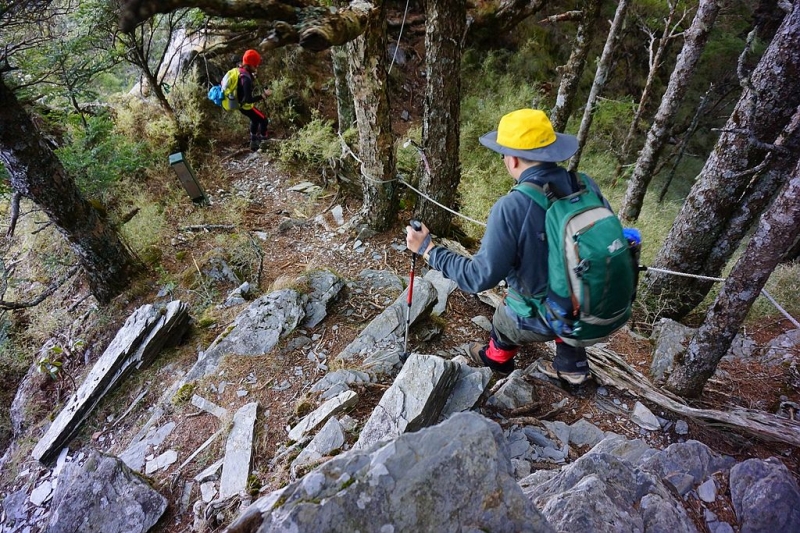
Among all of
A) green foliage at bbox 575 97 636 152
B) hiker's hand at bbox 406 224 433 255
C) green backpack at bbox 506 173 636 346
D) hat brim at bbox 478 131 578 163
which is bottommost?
green foliage at bbox 575 97 636 152

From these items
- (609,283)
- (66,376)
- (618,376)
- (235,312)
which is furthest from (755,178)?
(66,376)

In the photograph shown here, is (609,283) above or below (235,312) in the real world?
above

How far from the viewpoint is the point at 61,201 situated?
17.8ft

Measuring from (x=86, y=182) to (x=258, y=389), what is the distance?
5.60 meters

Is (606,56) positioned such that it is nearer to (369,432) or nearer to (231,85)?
(231,85)

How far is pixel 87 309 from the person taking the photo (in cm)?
670


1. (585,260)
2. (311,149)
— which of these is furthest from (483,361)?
(311,149)

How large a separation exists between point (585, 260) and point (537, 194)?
1.69ft

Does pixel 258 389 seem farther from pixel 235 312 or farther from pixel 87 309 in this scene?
pixel 87 309

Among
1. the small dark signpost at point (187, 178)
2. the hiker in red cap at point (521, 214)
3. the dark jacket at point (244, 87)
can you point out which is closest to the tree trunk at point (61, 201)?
the small dark signpost at point (187, 178)

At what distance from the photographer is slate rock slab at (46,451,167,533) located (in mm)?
3006

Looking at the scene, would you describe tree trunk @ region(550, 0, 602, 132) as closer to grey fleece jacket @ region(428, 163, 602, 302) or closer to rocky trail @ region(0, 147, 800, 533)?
rocky trail @ region(0, 147, 800, 533)

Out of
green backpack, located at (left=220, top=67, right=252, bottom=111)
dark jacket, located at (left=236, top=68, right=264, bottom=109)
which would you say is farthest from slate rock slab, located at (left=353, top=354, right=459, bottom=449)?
green backpack, located at (left=220, top=67, right=252, bottom=111)

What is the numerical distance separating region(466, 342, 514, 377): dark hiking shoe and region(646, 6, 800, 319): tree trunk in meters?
2.83
